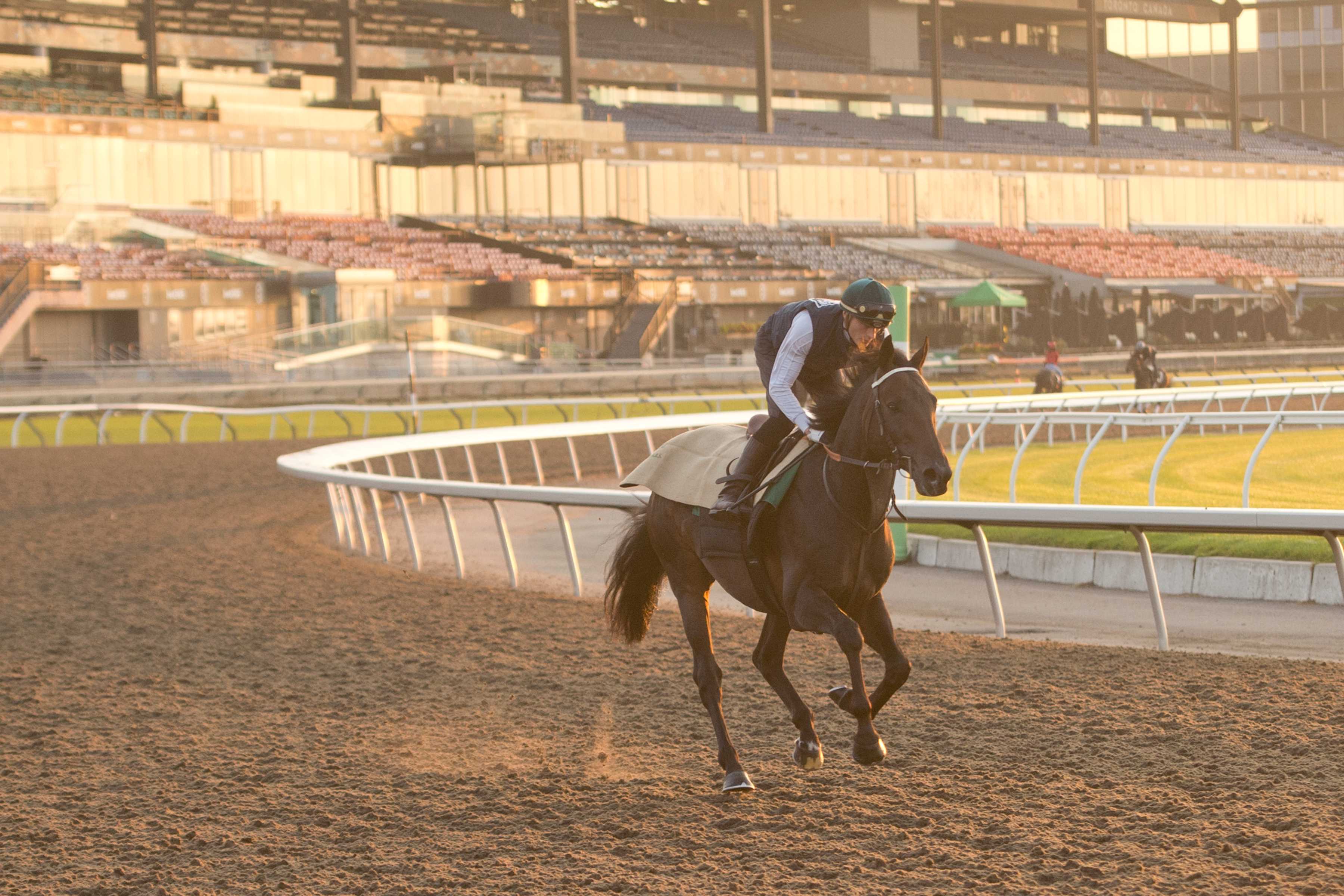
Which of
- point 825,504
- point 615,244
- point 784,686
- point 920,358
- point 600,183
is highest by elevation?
point 600,183

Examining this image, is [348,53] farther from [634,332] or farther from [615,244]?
[634,332]

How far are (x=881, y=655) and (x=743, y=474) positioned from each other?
2.37 feet

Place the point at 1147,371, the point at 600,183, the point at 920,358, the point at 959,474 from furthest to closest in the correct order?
1. the point at 600,183
2. the point at 1147,371
3. the point at 959,474
4. the point at 920,358

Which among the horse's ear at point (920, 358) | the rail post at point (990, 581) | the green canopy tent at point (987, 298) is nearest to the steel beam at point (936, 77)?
the green canopy tent at point (987, 298)

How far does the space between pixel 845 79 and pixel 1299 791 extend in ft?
169

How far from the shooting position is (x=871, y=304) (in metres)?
4.30

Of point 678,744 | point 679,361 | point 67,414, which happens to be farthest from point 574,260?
point 678,744

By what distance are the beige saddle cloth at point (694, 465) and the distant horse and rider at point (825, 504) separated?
28 millimetres

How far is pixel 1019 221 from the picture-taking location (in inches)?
1914

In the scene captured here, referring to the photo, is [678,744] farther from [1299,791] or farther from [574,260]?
[574,260]

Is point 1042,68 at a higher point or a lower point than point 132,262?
higher

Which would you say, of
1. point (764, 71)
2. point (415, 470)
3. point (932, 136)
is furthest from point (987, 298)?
point (415, 470)

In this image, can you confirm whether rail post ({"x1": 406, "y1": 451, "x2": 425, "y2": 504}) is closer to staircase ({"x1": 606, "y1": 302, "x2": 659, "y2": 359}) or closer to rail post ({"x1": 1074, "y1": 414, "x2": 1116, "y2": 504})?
rail post ({"x1": 1074, "y1": 414, "x2": 1116, "y2": 504})

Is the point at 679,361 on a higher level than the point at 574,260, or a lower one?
lower
